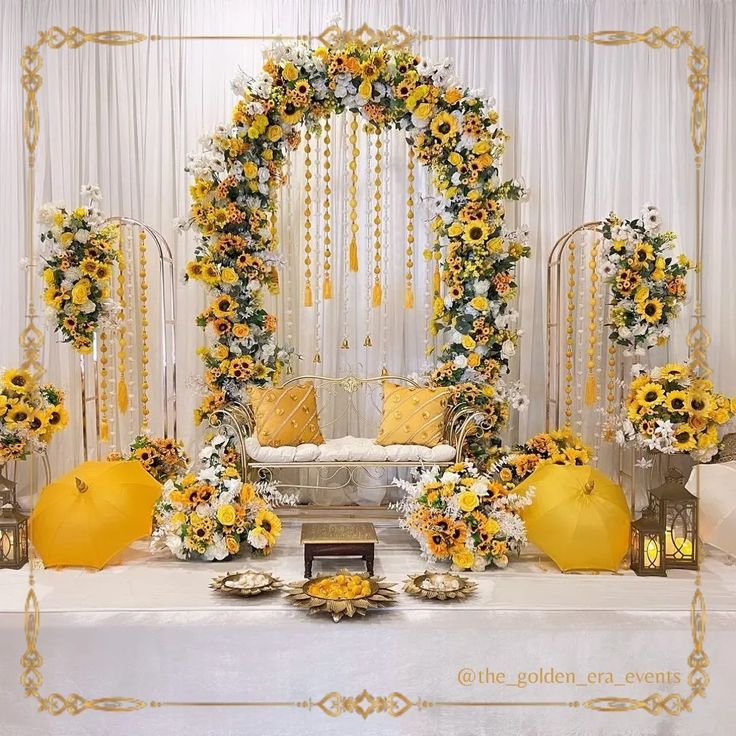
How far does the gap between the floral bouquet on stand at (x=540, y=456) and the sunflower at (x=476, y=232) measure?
1.34m

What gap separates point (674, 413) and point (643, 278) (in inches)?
36.1

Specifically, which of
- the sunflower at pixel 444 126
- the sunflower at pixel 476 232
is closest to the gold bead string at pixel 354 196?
the sunflower at pixel 444 126

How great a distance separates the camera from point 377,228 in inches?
227

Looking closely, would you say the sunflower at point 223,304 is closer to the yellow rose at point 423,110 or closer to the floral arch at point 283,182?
the floral arch at point 283,182

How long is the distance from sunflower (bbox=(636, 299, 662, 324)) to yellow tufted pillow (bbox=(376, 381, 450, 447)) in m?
1.34

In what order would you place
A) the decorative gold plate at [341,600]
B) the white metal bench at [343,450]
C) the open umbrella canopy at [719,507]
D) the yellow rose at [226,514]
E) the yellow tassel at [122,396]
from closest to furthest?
the decorative gold plate at [341,600]
the yellow rose at [226,514]
the open umbrella canopy at [719,507]
the white metal bench at [343,450]
the yellow tassel at [122,396]

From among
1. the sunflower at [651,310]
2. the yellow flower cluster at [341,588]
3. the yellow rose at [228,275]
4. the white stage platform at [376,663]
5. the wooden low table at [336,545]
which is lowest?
the white stage platform at [376,663]

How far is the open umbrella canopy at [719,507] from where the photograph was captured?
4344 mm

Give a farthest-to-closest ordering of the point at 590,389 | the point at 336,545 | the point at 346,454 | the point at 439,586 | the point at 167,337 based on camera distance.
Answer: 1. the point at 167,337
2. the point at 590,389
3. the point at 346,454
4. the point at 336,545
5. the point at 439,586

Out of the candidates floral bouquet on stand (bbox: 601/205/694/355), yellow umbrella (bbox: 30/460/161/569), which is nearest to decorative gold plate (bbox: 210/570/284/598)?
yellow umbrella (bbox: 30/460/161/569)

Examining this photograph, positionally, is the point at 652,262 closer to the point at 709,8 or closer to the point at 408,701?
the point at 709,8

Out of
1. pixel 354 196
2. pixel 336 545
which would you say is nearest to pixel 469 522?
pixel 336 545

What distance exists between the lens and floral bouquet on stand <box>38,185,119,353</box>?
4.97 m

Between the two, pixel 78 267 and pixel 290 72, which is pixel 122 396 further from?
pixel 290 72
